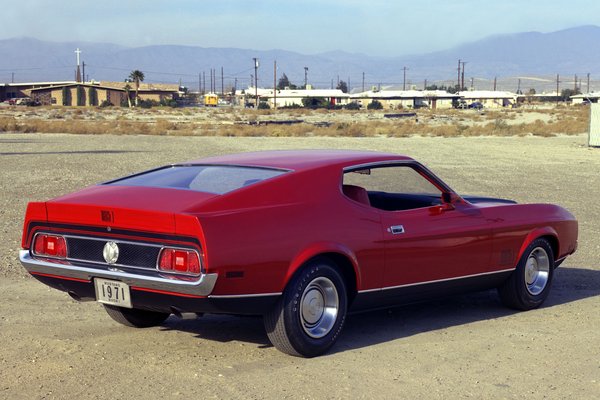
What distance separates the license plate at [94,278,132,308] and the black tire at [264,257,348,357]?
3.06 ft

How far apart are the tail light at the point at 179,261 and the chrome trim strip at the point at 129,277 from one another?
0.07 m

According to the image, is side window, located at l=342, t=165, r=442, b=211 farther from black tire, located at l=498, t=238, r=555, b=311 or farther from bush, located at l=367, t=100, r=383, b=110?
bush, located at l=367, t=100, r=383, b=110

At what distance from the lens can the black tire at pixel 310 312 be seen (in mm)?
6305

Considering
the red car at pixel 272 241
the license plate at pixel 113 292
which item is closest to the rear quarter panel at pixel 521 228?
the red car at pixel 272 241

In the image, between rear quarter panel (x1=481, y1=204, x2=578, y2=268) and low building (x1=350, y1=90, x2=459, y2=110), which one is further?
low building (x1=350, y1=90, x2=459, y2=110)

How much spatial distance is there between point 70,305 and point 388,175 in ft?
9.85

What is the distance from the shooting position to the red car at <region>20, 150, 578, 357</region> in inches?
236

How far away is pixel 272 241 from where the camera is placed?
617cm

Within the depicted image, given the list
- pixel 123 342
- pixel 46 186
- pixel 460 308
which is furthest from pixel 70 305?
pixel 46 186

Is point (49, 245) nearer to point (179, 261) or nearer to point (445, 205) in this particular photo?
point (179, 261)

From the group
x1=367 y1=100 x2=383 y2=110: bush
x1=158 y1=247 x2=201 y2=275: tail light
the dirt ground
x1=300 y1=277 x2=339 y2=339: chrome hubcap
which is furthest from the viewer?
x1=367 y1=100 x2=383 y2=110: bush

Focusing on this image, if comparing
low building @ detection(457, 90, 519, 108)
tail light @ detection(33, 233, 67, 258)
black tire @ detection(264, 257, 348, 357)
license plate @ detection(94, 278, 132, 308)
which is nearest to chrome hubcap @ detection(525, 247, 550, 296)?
black tire @ detection(264, 257, 348, 357)

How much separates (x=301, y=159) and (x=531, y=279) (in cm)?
265

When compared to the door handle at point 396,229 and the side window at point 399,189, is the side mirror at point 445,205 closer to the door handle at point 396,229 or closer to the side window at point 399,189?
the side window at point 399,189
